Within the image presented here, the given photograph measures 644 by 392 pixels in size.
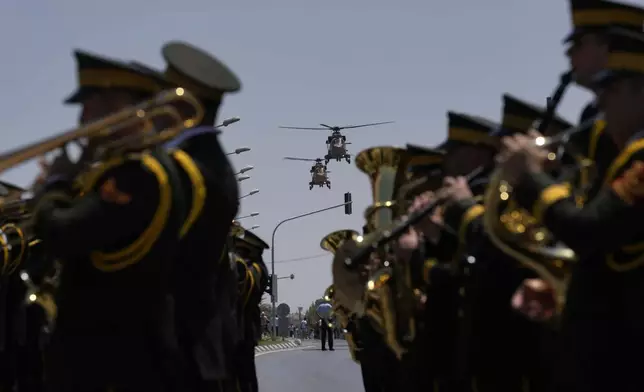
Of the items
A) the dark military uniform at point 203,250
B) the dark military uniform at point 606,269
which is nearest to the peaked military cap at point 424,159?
the dark military uniform at point 203,250

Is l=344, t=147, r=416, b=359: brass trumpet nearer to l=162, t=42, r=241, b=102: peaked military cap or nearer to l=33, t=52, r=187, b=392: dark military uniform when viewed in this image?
l=162, t=42, r=241, b=102: peaked military cap

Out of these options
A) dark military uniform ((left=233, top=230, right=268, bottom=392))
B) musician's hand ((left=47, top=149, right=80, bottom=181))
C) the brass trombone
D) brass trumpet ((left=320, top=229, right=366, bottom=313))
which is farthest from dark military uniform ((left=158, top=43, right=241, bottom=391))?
dark military uniform ((left=233, top=230, right=268, bottom=392))

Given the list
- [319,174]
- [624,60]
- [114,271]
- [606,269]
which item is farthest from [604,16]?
[319,174]

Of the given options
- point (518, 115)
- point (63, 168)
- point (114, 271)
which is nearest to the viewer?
point (114, 271)

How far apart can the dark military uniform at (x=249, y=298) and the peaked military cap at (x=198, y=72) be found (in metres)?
4.92

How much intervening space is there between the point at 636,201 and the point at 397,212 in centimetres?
376

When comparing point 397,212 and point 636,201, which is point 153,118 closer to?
point 636,201

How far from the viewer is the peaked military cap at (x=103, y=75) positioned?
455 centimetres

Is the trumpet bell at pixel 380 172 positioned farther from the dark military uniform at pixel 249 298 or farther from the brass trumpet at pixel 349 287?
the dark military uniform at pixel 249 298

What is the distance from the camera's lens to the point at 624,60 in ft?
12.4

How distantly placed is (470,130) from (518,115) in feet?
1.77

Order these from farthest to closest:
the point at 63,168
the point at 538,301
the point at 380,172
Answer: the point at 380,172 < the point at 63,168 < the point at 538,301

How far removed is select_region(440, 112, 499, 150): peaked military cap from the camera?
248 inches

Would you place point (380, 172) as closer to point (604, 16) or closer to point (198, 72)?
point (198, 72)
